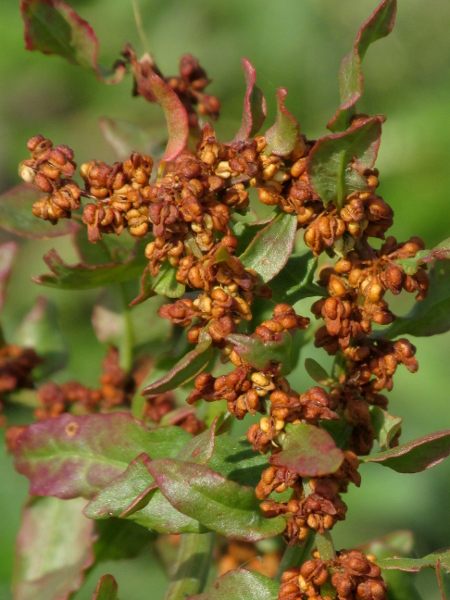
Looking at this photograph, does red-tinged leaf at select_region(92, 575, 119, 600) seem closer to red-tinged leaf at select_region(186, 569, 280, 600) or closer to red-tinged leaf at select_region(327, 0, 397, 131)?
red-tinged leaf at select_region(186, 569, 280, 600)

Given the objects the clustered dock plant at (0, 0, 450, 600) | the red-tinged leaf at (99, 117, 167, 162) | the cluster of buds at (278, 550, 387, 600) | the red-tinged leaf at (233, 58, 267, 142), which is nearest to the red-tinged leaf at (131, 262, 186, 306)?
the clustered dock plant at (0, 0, 450, 600)

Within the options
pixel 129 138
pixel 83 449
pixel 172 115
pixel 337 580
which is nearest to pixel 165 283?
pixel 172 115

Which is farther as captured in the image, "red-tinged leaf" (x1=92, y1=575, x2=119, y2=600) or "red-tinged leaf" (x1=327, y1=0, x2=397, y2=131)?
"red-tinged leaf" (x1=92, y1=575, x2=119, y2=600)

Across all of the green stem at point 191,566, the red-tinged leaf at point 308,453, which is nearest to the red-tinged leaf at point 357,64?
the red-tinged leaf at point 308,453

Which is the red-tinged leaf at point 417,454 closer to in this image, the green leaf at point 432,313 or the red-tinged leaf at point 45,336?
the green leaf at point 432,313

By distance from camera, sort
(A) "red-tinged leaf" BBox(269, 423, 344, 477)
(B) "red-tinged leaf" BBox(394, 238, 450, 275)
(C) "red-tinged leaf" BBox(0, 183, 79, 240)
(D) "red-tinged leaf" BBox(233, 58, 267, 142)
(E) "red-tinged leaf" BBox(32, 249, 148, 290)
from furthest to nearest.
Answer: (C) "red-tinged leaf" BBox(0, 183, 79, 240) < (E) "red-tinged leaf" BBox(32, 249, 148, 290) < (D) "red-tinged leaf" BBox(233, 58, 267, 142) < (B) "red-tinged leaf" BBox(394, 238, 450, 275) < (A) "red-tinged leaf" BBox(269, 423, 344, 477)

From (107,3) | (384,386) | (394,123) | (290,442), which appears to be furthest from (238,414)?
(107,3)

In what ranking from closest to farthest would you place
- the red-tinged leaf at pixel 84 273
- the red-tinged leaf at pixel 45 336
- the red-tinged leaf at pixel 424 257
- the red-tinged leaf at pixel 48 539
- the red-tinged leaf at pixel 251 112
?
the red-tinged leaf at pixel 424 257, the red-tinged leaf at pixel 251 112, the red-tinged leaf at pixel 84 273, the red-tinged leaf at pixel 48 539, the red-tinged leaf at pixel 45 336
